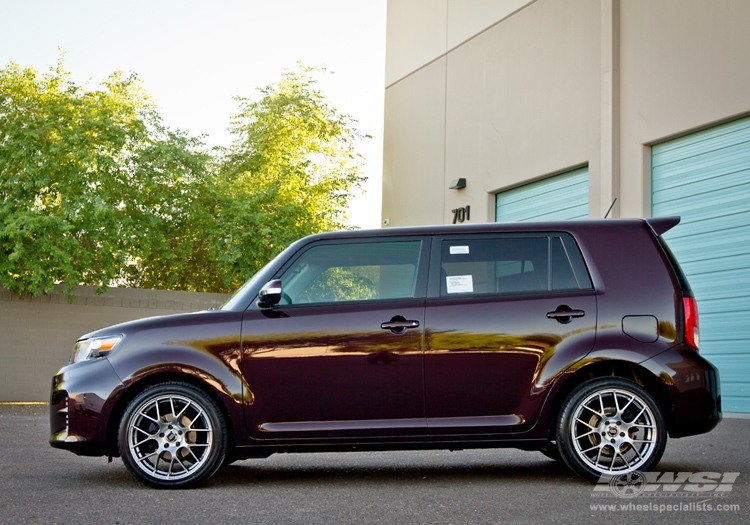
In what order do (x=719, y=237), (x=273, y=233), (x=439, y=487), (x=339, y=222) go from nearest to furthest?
(x=439, y=487)
(x=719, y=237)
(x=273, y=233)
(x=339, y=222)

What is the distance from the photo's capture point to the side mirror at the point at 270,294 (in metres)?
6.71

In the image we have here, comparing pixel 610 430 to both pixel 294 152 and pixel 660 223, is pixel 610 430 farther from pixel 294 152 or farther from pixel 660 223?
pixel 294 152

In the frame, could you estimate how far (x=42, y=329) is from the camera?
2189 centimetres

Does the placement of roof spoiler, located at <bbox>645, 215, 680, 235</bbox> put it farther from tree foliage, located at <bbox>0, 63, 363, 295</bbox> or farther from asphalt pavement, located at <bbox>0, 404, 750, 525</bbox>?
tree foliage, located at <bbox>0, 63, 363, 295</bbox>

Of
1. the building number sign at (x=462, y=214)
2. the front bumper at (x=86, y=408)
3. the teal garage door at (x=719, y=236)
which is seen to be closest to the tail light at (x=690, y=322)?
the front bumper at (x=86, y=408)

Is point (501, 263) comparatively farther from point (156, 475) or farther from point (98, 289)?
point (98, 289)

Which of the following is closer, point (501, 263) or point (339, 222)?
point (501, 263)

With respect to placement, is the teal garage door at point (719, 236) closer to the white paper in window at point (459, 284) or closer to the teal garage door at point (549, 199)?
the teal garage door at point (549, 199)

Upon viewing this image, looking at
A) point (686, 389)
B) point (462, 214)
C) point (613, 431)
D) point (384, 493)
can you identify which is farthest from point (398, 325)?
point (462, 214)

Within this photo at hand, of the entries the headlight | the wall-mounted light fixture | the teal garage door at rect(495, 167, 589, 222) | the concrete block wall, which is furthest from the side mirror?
the concrete block wall

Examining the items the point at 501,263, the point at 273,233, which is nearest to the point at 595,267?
the point at 501,263

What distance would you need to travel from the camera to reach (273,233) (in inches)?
1033

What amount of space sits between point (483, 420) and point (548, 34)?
498 inches

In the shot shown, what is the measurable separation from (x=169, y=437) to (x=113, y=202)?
1700 centimetres
